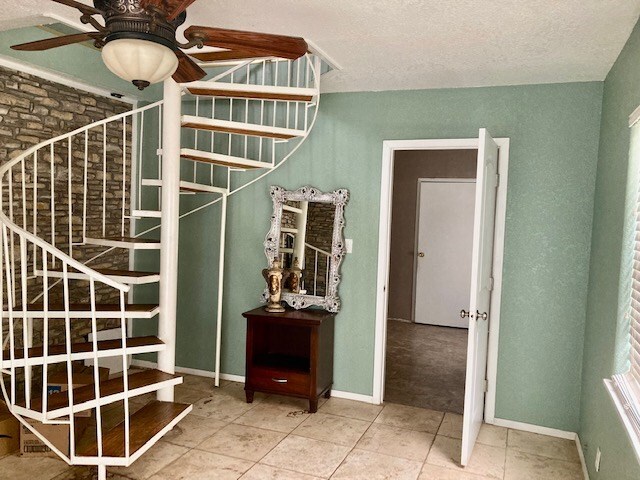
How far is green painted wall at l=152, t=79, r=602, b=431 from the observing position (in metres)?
3.60

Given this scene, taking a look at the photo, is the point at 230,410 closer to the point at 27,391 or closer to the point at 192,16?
the point at 27,391

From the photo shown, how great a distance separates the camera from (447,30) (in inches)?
109

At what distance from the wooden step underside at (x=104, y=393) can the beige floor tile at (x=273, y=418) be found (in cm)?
78

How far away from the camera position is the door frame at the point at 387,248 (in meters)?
3.75

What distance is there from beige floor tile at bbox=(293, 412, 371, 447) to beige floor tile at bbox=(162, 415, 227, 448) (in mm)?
580

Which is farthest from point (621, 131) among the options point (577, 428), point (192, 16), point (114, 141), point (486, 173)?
point (114, 141)

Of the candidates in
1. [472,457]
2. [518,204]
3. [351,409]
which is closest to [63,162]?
[351,409]

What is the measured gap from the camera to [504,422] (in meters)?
3.82

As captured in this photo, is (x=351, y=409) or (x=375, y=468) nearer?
(x=375, y=468)

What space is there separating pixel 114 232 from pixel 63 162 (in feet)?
3.01

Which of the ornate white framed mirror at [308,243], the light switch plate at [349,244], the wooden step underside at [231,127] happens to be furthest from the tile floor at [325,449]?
the wooden step underside at [231,127]

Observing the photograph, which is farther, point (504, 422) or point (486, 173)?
point (504, 422)

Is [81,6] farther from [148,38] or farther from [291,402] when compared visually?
[291,402]

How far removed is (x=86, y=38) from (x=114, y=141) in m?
2.71
